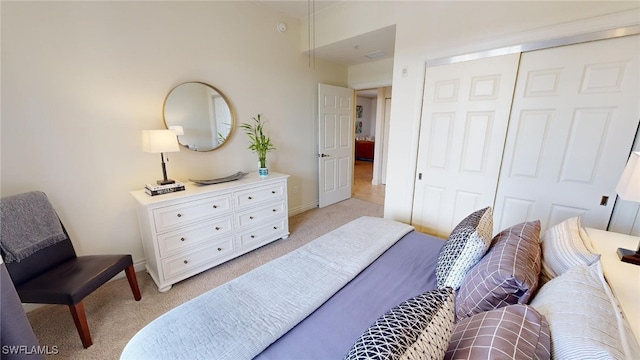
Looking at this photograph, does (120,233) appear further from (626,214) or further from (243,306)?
(626,214)

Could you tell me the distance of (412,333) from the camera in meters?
0.65

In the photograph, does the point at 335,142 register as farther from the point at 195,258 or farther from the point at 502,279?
the point at 502,279

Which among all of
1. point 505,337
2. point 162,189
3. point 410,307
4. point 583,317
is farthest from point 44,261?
point 583,317

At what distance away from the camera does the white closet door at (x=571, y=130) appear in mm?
1630

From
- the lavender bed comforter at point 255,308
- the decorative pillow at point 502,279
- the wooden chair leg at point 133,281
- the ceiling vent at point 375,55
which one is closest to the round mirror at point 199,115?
the wooden chair leg at point 133,281

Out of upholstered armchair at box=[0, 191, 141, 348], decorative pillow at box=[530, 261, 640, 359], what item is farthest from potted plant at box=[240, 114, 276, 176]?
decorative pillow at box=[530, 261, 640, 359]

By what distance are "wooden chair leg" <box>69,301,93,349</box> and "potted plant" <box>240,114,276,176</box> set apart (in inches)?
69.9

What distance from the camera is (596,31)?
1641 mm

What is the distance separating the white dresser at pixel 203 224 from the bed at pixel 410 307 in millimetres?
1126

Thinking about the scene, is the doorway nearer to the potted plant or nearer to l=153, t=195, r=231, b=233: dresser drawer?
the potted plant

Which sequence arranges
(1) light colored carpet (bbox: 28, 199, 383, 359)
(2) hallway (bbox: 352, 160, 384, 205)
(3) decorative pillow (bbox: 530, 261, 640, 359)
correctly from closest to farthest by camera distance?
1. (3) decorative pillow (bbox: 530, 261, 640, 359)
2. (1) light colored carpet (bbox: 28, 199, 383, 359)
3. (2) hallway (bbox: 352, 160, 384, 205)

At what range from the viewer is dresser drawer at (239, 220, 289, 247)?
8.47ft

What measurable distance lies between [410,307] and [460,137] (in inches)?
79.7

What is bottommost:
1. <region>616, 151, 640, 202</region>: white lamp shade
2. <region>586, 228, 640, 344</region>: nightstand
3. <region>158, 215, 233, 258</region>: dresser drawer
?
<region>158, 215, 233, 258</region>: dresser drawer
